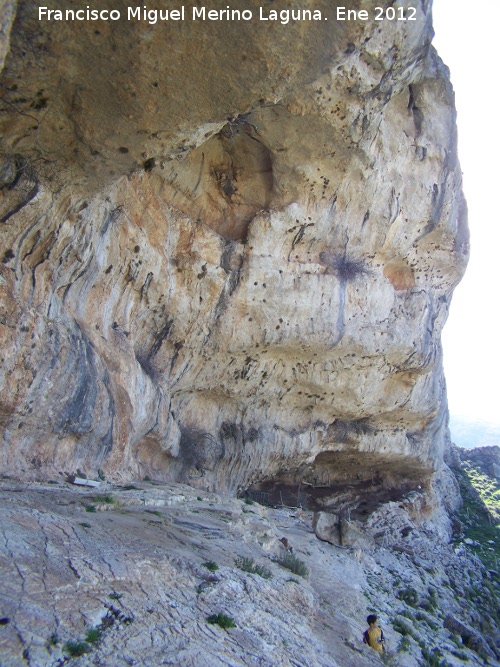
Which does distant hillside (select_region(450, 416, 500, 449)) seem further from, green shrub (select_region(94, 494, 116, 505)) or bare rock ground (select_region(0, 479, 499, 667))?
green shrub (select_region(94, 494, 116, 505))

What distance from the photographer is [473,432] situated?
128 meters

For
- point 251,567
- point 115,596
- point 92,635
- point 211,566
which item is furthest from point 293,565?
point 92,635

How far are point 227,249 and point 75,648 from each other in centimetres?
1052

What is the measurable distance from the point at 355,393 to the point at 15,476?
11236mm

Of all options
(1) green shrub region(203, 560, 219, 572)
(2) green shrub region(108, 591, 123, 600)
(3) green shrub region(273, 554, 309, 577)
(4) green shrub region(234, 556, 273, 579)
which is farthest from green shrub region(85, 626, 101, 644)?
(3) green shrub region(273, 554, 309, 577)

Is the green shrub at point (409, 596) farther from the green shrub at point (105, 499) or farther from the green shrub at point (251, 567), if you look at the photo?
the green shrub at point (105, 499)

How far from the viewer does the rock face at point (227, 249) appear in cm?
740

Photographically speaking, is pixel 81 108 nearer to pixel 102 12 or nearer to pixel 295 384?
pixel 102 12

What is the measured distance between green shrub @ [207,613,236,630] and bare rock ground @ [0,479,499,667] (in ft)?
0.25

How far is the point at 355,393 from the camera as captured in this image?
16.9 meters

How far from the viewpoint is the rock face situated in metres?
7.40

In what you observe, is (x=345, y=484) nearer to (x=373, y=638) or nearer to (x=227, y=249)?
(x=227, y=249)

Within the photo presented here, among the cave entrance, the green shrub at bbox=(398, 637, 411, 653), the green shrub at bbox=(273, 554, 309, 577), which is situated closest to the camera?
the green shrub at bbox=(398, 637, 411, 653)

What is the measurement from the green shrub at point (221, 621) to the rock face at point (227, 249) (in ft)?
15.8
